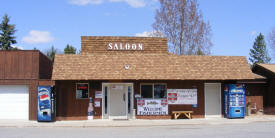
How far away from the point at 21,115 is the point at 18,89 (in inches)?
68.3

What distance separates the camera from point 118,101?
67.2 ft

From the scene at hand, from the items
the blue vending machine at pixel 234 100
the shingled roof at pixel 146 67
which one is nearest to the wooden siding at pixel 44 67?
the shingled roof at pixel 146 67

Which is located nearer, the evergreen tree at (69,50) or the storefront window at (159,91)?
the storefront window at (159,91)

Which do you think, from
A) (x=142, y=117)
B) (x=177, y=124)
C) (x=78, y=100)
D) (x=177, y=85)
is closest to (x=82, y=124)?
(x=78, y=100)

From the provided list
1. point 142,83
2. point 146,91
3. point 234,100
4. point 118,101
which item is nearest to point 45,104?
point 118,101

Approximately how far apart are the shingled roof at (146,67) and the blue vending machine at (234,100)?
83 centimetres

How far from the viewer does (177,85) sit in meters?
20.9

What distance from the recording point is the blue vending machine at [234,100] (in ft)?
67.9

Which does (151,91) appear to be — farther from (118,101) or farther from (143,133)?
(143,133)

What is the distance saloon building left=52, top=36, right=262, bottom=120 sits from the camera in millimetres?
19703

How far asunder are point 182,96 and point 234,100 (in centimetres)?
349

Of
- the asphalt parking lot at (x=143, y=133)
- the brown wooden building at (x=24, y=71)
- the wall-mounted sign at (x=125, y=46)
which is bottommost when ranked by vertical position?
the asphalt parking lot at (x=143, y=133)

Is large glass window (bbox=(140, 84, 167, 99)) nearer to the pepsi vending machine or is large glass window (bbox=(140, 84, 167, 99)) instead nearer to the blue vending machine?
the blue vending machine

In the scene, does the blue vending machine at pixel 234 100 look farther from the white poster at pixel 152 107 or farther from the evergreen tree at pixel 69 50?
the evergreen tree at pixel 69 50
